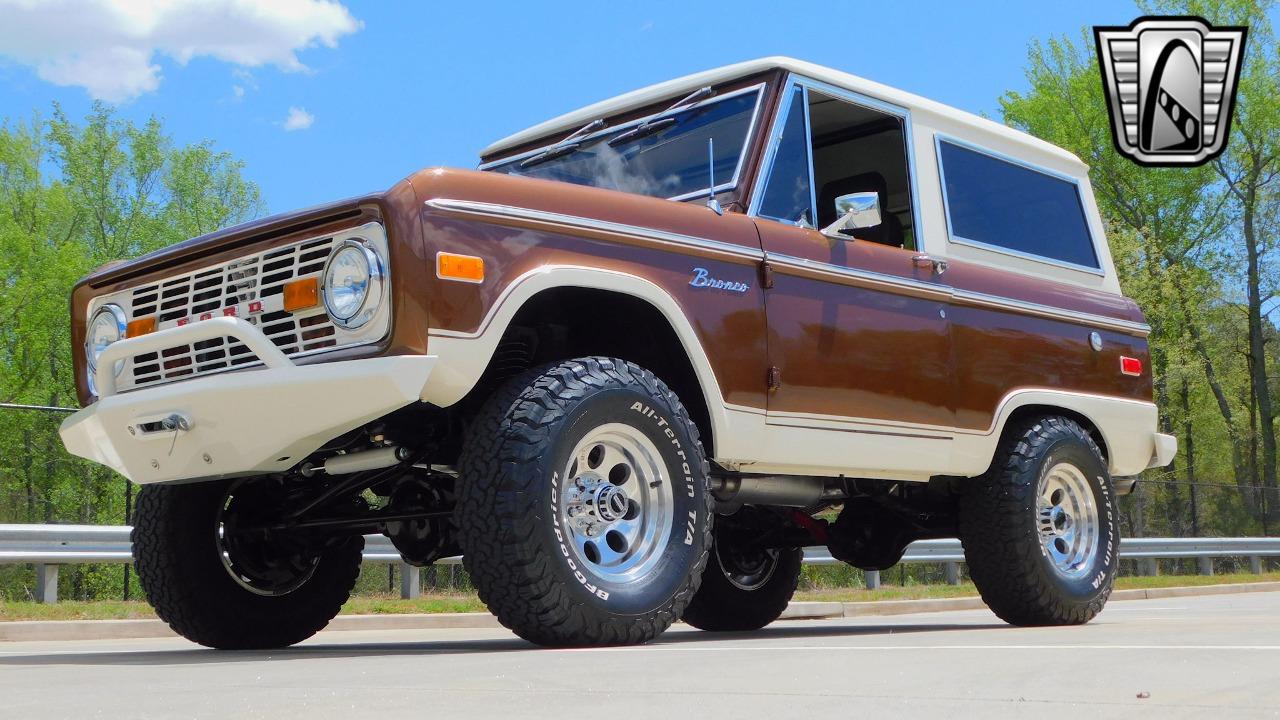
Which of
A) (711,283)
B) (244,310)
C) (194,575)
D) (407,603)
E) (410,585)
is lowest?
(407,603)

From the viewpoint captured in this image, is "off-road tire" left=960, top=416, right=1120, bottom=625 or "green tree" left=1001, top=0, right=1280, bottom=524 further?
"green tree" left=1001, top=0, right=1280, bottom=524

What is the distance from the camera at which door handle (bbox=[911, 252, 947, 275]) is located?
677 cm

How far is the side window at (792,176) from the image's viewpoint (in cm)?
629

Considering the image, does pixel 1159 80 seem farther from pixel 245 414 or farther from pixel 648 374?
pixel 245 414

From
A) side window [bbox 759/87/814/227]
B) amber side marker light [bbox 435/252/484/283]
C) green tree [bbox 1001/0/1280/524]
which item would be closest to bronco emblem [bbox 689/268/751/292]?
side window [bbox 759/87/814/227]

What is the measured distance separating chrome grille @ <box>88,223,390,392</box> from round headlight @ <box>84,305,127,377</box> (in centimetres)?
12

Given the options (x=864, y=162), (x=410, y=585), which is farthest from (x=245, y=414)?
(x=410, y=585)

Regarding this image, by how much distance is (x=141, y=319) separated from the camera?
5.60 meters

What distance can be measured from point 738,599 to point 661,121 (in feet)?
9.37

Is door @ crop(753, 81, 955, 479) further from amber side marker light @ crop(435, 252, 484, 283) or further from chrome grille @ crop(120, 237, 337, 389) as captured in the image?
chrome grille @ crop(120, 237, 337, 389)

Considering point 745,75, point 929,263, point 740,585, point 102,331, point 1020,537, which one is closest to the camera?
point 102,331

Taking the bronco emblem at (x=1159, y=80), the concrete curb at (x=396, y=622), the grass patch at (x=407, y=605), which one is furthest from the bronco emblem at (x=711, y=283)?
the bronco emblem at (x=1159, y=80)

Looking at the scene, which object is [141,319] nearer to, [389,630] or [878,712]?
[878,712]

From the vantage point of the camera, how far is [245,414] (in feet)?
16.4
